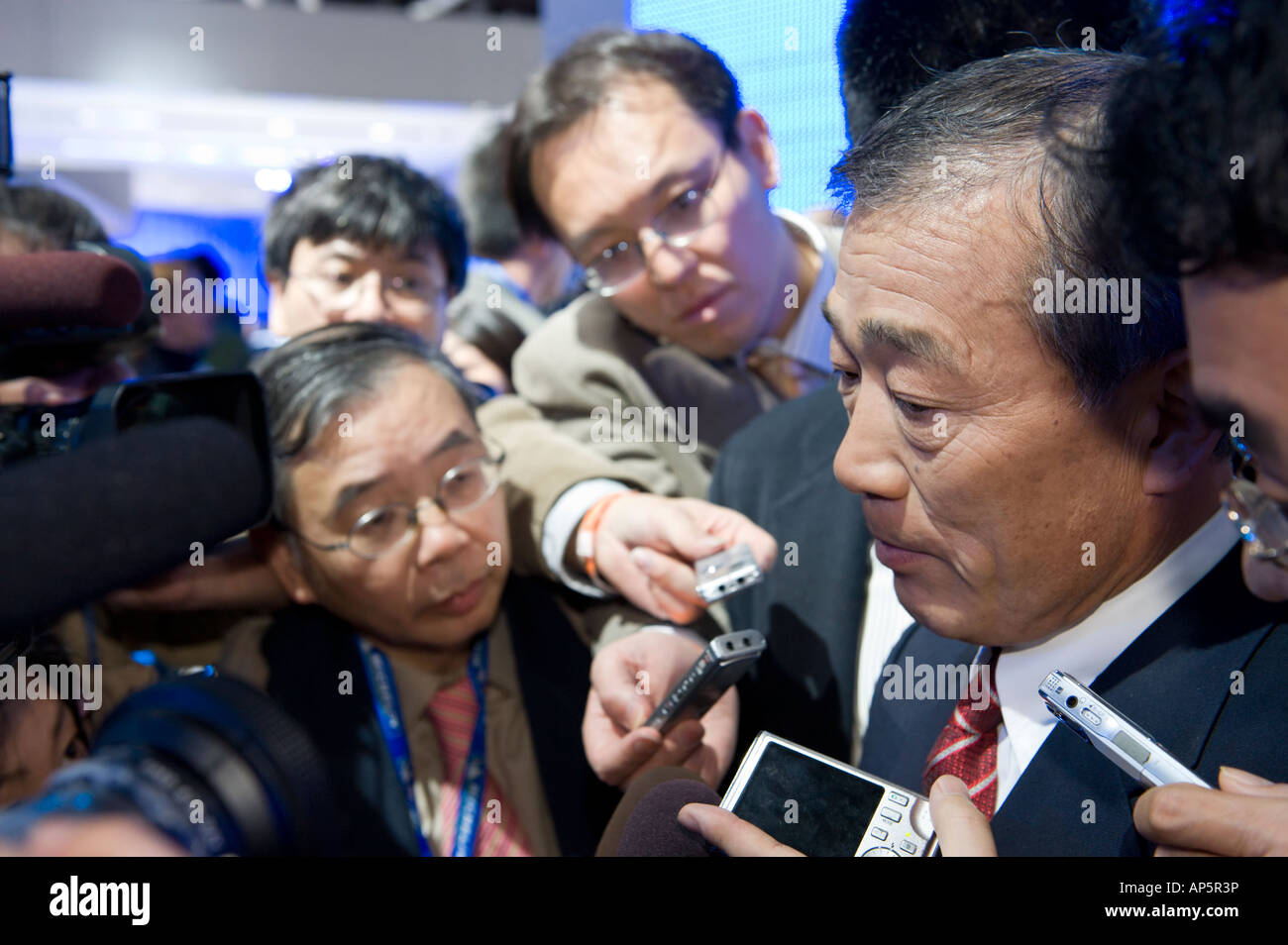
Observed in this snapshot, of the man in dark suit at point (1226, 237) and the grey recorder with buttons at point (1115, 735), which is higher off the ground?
the man in dark suit at point (1226, 237)

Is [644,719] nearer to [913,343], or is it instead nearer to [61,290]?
[913,343]

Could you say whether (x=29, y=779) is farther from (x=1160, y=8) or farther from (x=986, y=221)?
(x=1160, y=8)

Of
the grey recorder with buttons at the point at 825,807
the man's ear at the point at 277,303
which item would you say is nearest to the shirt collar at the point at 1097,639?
the grey recorder with buttons at the point at 825,807

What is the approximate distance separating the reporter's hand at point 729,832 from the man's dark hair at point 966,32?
757 mm

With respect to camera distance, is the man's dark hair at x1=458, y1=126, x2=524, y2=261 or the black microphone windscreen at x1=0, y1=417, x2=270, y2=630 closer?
the black microphone windscreen at x1=0, y1=417, x2=270, y2=630

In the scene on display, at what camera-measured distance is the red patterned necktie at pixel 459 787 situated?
1.25 meters

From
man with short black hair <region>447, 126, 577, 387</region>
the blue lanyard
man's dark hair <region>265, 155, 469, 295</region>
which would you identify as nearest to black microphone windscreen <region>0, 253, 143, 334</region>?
the blue lanyard

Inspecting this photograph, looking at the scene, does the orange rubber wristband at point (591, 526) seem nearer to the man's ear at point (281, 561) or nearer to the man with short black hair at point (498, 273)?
the man's ear at point (281, 561)

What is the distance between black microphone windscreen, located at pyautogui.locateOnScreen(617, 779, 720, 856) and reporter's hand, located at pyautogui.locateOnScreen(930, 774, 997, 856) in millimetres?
178

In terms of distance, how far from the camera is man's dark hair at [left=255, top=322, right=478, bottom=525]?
129cm

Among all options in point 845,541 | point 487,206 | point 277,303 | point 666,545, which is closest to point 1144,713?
point 845,541
